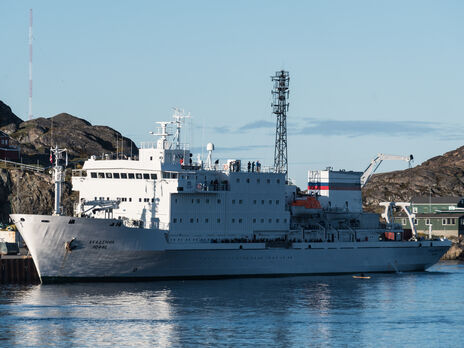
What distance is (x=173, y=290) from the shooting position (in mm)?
49562

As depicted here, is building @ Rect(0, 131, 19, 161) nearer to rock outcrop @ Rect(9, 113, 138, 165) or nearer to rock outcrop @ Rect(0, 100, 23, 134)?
rock outcrop @ Rect(9, 113, 138, 165)

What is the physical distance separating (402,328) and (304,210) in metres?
22.8

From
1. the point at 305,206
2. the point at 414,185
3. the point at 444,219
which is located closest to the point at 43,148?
the point at 444,219

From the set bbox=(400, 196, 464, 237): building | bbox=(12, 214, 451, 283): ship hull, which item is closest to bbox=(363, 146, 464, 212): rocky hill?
bbox=(400, 196, 464, 237): building

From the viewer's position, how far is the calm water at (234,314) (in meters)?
36.4

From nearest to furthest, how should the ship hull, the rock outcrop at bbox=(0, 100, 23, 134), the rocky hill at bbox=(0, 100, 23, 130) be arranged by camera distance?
the ship hull, the rock outcrop at bbox=(0, 100, 23, 134), the rocky hill at bbox=(0, 100, 23, 130)

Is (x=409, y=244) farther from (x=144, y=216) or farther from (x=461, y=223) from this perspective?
(x=461, y=223)

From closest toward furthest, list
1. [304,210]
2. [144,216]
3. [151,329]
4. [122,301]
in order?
[151,329] → [122,301] → [144,216] → [304,210]

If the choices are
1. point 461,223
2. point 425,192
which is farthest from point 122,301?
point 425,192

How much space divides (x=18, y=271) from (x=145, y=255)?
9277 mm

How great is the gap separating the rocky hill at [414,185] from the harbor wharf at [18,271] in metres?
64.6

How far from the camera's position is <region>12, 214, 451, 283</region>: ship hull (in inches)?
1976

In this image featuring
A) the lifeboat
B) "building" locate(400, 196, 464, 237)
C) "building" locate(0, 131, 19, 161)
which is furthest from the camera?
"building" locate(0, 131, 19, 161)

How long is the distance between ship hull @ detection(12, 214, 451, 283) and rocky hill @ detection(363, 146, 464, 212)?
53.0 meters
